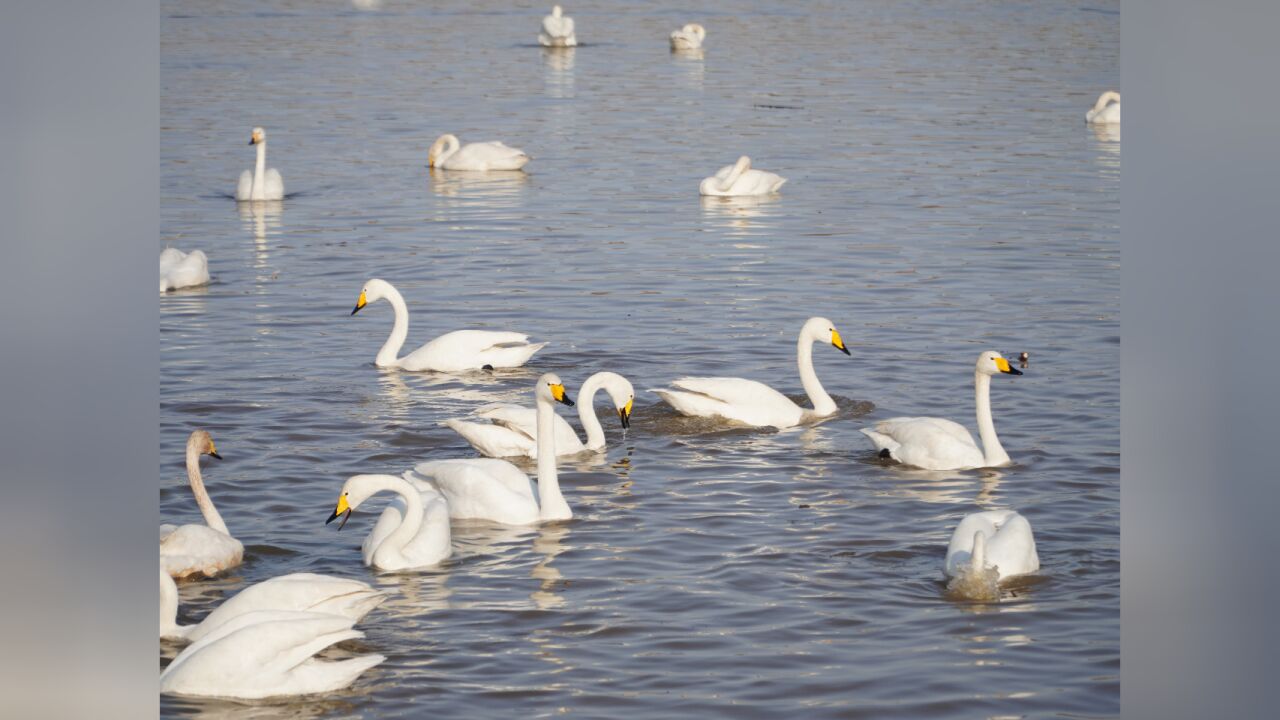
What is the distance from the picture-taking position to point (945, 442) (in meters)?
8.72

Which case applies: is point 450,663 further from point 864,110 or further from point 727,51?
point 727,51

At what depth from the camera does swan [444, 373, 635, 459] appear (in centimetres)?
903

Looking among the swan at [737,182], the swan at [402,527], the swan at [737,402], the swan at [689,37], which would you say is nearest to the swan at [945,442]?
the swan at [737,402]

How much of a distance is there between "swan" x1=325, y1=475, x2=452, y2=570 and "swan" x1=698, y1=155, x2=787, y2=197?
32.0 feet

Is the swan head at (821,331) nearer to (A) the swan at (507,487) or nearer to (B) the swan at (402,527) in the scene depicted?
(A) the swan at (507,487)

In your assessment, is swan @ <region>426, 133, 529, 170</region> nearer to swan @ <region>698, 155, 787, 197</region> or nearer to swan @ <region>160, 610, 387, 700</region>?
swan @ <region>698, 155, 787, 197</region>

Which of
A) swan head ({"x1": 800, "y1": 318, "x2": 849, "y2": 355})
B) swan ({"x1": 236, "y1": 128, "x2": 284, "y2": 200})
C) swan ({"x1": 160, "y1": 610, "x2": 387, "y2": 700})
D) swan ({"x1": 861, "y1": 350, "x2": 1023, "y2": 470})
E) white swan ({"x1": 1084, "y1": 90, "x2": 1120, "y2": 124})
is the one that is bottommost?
swan ({"x1": 160, "y1": 610, "x2": 387, "y2": 700})

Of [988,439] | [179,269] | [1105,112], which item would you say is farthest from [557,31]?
[988,439]

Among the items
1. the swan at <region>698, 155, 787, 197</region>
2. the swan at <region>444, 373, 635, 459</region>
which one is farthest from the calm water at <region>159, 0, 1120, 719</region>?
the swan at <region>698, 155, 787, 197</region>

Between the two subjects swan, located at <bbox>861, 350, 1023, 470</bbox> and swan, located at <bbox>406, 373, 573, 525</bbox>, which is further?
swan, located at <bbox>861, 350, 1023, 470</bbox>

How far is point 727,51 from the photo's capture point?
2961 centimetres
